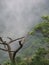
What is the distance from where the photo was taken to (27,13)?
7962cm

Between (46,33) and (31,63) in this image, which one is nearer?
(31,63)

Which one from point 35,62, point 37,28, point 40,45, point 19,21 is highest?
point 19,21

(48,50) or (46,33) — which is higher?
(46,33)

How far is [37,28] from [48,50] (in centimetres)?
84

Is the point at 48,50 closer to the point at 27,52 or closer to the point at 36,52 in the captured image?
the point at 36,52

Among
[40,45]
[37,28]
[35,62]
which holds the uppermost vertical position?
[37,28]

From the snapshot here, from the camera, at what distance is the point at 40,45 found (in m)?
9.05

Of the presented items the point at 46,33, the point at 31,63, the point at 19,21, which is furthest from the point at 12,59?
the point at 19,21

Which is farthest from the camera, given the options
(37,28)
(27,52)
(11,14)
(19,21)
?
(11,14)

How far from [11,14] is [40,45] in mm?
68466

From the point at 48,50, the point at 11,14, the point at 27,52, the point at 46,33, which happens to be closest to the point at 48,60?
the point at 48,50

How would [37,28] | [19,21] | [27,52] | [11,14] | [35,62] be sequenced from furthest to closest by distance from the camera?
1. [11,14]
2. [19,21]
3. [27,52]
4. [37,28]
5. [35,62]

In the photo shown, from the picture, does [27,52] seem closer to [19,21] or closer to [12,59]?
[12,59]

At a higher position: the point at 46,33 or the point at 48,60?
the point at 46,33
